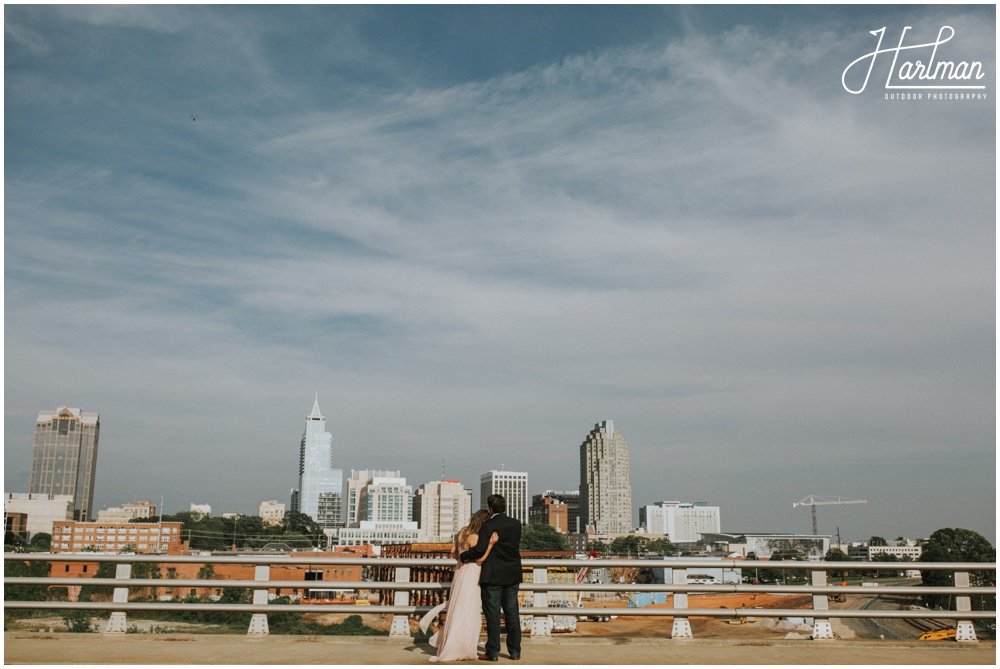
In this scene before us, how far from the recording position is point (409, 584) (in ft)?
33.1

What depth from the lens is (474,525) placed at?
30.8 feet

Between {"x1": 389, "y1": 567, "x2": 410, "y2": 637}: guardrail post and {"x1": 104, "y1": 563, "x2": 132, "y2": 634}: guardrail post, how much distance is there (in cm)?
344

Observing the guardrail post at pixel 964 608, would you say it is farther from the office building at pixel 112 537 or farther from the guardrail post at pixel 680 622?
the office building at pixel 112 537

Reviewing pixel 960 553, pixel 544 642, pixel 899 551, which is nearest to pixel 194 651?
pixel 544 642

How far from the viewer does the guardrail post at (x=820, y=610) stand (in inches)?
410

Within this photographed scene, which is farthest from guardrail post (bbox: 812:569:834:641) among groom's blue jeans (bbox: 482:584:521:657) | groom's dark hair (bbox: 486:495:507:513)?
groom's dark hair (bbox: 486:495:507:513)

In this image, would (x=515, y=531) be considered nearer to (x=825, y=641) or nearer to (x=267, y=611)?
(x=267, y=611)

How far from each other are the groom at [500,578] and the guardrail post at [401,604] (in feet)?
5.07

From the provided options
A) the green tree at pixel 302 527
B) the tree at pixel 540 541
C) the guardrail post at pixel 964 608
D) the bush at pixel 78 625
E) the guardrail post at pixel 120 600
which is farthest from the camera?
the green tree at pixel 302 527

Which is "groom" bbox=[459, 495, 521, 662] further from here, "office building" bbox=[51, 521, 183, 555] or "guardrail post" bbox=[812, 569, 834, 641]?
"office building" bbox=[51, 521, 183, 555]

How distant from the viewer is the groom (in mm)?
9055

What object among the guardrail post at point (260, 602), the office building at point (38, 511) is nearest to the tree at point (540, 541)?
the office building at point (38, 511)

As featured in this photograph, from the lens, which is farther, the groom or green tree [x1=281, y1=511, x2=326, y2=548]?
green tree [x1=281, y1=511, x2=326, y2=548]

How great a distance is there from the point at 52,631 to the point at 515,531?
6.28 metres
